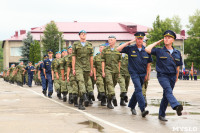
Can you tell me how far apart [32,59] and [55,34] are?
12374mm

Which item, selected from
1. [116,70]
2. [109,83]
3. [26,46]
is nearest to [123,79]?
[116,70]

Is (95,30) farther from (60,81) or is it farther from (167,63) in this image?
(167,63)

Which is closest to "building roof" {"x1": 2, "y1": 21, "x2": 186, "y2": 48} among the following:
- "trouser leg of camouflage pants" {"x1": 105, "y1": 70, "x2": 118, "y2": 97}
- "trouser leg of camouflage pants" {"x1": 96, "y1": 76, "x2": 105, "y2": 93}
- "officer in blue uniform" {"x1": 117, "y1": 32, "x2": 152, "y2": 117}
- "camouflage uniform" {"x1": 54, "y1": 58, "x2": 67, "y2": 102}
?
"camouflage uniform" {"x1": 54, "y1": 58, "x2": 67, "y2": 102}

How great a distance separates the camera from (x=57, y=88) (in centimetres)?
1526

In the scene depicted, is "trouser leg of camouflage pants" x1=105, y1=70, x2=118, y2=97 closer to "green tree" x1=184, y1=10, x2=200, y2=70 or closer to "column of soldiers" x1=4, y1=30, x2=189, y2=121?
"column of soldiers" x1=4, y1=30, x2=189, y2=121

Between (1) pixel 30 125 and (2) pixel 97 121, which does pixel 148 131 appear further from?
(1) pixel 30 125

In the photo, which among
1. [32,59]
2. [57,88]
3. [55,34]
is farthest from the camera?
[55,34]

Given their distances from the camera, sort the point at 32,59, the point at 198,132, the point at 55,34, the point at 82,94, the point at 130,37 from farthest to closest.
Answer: the point at 130,37 → the point at 55,34 → the point at 32,59 → the point at 82,94 → the point at 198,132

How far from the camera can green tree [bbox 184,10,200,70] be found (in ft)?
245

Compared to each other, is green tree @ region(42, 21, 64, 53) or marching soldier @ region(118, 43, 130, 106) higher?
green tree @ region(42, 21, 64, 53)

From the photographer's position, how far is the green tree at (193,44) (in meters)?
74.7

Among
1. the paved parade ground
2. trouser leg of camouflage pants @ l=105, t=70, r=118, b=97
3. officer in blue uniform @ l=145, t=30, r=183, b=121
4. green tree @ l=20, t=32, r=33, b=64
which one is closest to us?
the paved parade ground

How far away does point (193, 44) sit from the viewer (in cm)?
7594

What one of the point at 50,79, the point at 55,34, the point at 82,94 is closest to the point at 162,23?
the point at 55,34
